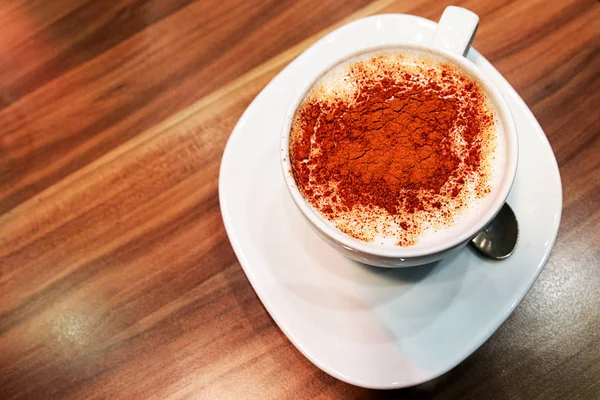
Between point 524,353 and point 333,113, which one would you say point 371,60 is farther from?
point 524,353

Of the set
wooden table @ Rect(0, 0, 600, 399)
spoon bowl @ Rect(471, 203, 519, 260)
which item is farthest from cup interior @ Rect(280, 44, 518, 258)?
wooden table @ Rect(0, 0, 600, 399)

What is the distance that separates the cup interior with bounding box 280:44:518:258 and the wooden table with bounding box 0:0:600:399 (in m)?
0.38

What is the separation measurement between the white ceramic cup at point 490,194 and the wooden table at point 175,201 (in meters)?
0.37

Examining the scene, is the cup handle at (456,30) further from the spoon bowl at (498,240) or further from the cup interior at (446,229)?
the spoon bowl at (498,240)

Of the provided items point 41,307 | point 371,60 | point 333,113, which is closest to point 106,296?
point 41,307

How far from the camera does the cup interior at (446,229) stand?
2.77 ft

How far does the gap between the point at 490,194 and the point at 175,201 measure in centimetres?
76

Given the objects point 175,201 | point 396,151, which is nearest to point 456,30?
point 396,151

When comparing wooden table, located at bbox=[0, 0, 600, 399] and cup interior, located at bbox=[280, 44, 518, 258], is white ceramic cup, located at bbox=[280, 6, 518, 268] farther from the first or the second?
wooden table, located at bbox=[0, 0, 600, 399]

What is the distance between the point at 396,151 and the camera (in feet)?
2.95

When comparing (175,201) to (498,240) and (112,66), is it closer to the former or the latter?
(112,66)

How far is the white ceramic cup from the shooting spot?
845 mm

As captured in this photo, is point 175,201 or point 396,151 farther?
point 175,201

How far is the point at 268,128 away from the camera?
→ 1.11 meters
